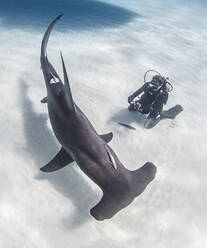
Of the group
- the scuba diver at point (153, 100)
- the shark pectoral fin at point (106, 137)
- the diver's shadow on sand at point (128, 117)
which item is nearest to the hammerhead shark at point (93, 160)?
the shark pectoral fin at point (106, 137)

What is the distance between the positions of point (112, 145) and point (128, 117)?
4.44ft

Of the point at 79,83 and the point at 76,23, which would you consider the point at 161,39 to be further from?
the point at 79,83

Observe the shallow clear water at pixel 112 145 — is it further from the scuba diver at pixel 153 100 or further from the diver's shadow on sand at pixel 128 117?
the scuba diver at pixel 153 100

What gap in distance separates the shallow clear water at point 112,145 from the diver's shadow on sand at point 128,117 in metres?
0.03

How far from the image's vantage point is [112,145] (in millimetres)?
5332

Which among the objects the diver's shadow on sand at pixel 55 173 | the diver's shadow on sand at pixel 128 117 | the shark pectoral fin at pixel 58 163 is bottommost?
the diver's shadow on sand at pixel 128 117

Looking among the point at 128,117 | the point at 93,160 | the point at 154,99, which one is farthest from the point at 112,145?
the point at 93,160

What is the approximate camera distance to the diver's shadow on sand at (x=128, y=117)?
6.23 metres

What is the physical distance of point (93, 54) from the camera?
9.59 metres

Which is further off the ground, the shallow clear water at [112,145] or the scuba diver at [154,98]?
the scuba diver at [154,98]

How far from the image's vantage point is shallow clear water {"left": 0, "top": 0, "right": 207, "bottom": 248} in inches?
146

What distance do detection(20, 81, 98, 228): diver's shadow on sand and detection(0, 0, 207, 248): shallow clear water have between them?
2cm

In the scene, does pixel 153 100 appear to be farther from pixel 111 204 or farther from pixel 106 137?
pixel 111 204

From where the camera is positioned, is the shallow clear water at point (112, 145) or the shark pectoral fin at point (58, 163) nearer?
the shallow clear water at point (112, 145)
